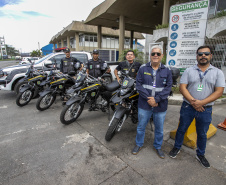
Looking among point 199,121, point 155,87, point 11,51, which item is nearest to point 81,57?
point 155,87

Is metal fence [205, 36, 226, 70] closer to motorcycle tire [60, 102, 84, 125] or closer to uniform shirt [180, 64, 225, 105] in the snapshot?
uniform shirt [180, 64, 225, 105]

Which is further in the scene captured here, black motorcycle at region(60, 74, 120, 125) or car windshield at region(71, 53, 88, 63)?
car windshield at region(71, 53, 88, 63)

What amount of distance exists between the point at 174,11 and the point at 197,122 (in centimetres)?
278

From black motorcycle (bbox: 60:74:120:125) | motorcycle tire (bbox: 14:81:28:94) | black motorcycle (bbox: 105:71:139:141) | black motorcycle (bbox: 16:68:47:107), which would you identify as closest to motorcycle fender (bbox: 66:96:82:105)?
black motorcycle (bbox: 60:74:120:125)

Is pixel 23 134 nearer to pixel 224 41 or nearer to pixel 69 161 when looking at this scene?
pixel 69 161

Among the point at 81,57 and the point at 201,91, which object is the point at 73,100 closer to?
the point at 201,91

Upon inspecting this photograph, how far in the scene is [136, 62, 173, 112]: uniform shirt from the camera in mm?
2268

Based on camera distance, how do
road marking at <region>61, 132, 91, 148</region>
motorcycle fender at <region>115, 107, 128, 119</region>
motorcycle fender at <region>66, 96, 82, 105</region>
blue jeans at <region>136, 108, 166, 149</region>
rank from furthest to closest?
motorcycle fender at <region>66, 96, 82, 105</region> → road marking at <region>61, 132, 91, 148</region> → motorcycle fender at <region>115, 107, 128, 119</region> → blue jeans at <region>136, 108, 166, 149</region>

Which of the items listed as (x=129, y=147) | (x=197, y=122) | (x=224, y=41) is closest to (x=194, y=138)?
(x=197, y=122)

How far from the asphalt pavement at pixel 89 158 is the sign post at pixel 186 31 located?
1.66 meters

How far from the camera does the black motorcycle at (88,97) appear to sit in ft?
12.0

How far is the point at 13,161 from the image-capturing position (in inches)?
95.3

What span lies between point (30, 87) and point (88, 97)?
92.9 inches

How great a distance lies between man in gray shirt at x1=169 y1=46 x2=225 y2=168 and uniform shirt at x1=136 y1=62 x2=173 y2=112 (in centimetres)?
25
